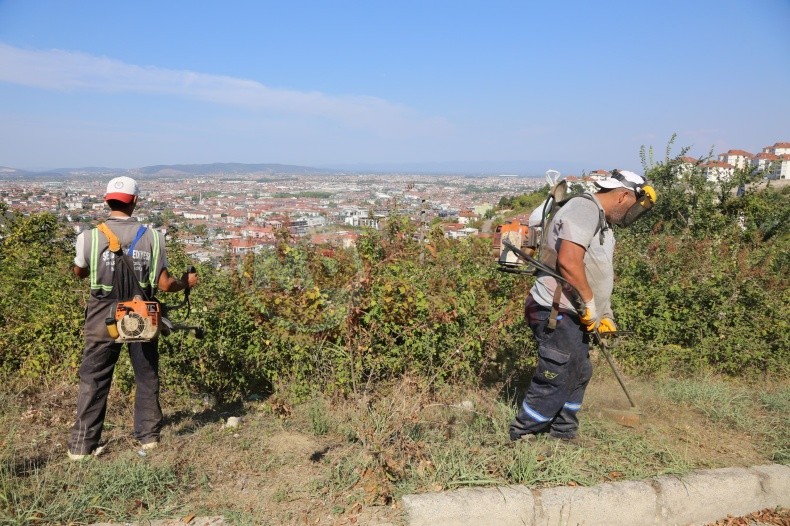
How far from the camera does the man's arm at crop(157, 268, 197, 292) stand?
11.9 feet

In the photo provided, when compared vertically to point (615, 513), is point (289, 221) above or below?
above

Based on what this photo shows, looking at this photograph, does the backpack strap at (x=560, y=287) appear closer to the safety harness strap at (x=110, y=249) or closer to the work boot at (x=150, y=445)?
the safety harness strap at (x=110, y=249)

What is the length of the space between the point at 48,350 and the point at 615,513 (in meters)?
4.68

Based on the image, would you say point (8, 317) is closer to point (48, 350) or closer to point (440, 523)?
point (48, 350)

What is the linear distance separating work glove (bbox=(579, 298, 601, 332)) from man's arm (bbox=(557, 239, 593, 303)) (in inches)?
1.3

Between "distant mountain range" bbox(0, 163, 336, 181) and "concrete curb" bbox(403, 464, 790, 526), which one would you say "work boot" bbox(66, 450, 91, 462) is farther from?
"distant mountain range" bbox(0, 163, 336, 181)

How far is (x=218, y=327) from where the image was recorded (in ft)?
14.8

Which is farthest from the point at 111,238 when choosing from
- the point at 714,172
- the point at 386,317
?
the point at 714,172

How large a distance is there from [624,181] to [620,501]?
6.51 ft

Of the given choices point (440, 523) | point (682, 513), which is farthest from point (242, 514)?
point (682, 513)

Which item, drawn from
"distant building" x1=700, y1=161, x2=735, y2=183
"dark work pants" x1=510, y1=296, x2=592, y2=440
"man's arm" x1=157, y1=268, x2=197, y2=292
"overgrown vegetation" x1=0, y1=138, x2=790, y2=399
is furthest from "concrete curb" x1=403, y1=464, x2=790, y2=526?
"distant building" x1=700, y1=161, x2=735, y2=183

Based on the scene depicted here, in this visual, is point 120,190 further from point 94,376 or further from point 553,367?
point 553,367

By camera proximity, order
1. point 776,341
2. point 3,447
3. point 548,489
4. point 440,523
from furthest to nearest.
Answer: point 776,341, point 3,447, point 548,489, point 440,523

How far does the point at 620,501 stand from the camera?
3031 mm
